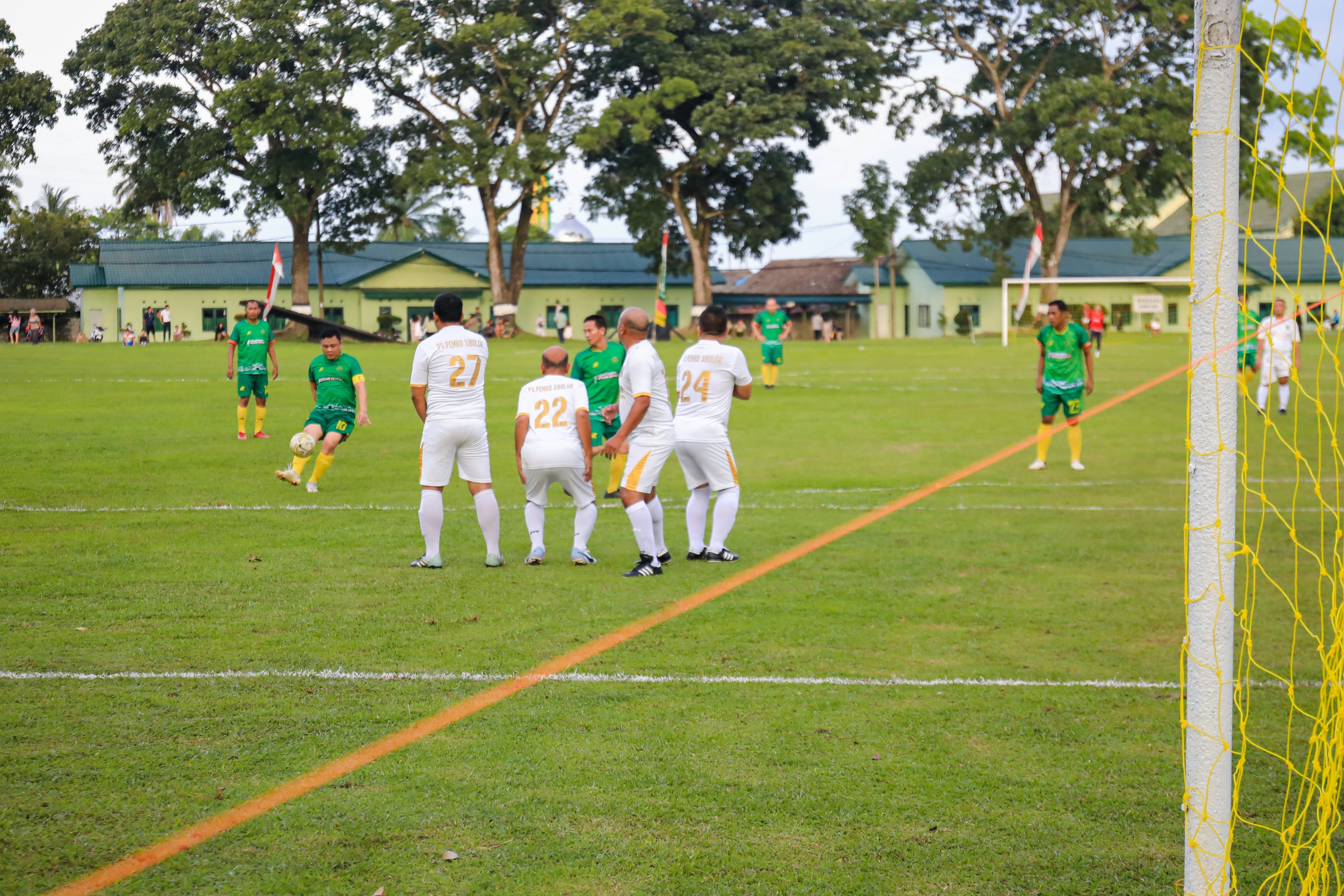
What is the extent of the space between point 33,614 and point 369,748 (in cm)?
349

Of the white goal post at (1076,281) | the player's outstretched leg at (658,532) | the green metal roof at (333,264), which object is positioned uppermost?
the green metal roof at (333,264)

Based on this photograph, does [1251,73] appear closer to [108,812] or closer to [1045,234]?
[1045,234]

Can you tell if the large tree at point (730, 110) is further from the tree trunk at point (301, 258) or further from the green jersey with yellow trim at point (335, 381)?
the green jersey with yellow trim at point (335, 381)

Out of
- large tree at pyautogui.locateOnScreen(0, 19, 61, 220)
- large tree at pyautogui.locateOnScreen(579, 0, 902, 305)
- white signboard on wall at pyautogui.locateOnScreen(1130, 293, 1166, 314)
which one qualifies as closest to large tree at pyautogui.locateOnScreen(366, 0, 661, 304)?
large tree at pyautogui.locateOnScreen(579, 0, 902, 305)

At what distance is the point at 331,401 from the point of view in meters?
14.2

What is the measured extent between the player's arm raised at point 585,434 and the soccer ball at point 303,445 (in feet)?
17.1

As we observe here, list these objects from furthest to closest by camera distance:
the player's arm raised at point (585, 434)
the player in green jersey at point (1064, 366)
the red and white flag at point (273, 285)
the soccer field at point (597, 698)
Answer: the red and white flag at point (273, 285), the player in green jersey at point (1064, 366), the player's arm raised at point (585, 434), the soccer field at point (597, 698)

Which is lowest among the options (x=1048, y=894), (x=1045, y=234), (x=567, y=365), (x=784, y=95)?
(x=1048, y=894)

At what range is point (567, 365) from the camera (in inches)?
374

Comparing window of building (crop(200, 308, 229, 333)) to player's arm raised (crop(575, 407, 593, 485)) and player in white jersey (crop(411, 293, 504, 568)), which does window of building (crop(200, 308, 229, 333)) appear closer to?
player in white jersey (crop(411, 293, 504, 568))

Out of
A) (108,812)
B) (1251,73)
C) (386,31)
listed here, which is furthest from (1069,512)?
(1251,73)

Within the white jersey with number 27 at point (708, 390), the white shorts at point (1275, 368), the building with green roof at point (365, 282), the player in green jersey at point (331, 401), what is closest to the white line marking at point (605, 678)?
the white jersey with number 27 at point (708, 390)

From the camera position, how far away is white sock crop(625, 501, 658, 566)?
31.8 feet

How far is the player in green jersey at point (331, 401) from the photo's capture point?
14070 millimetres
